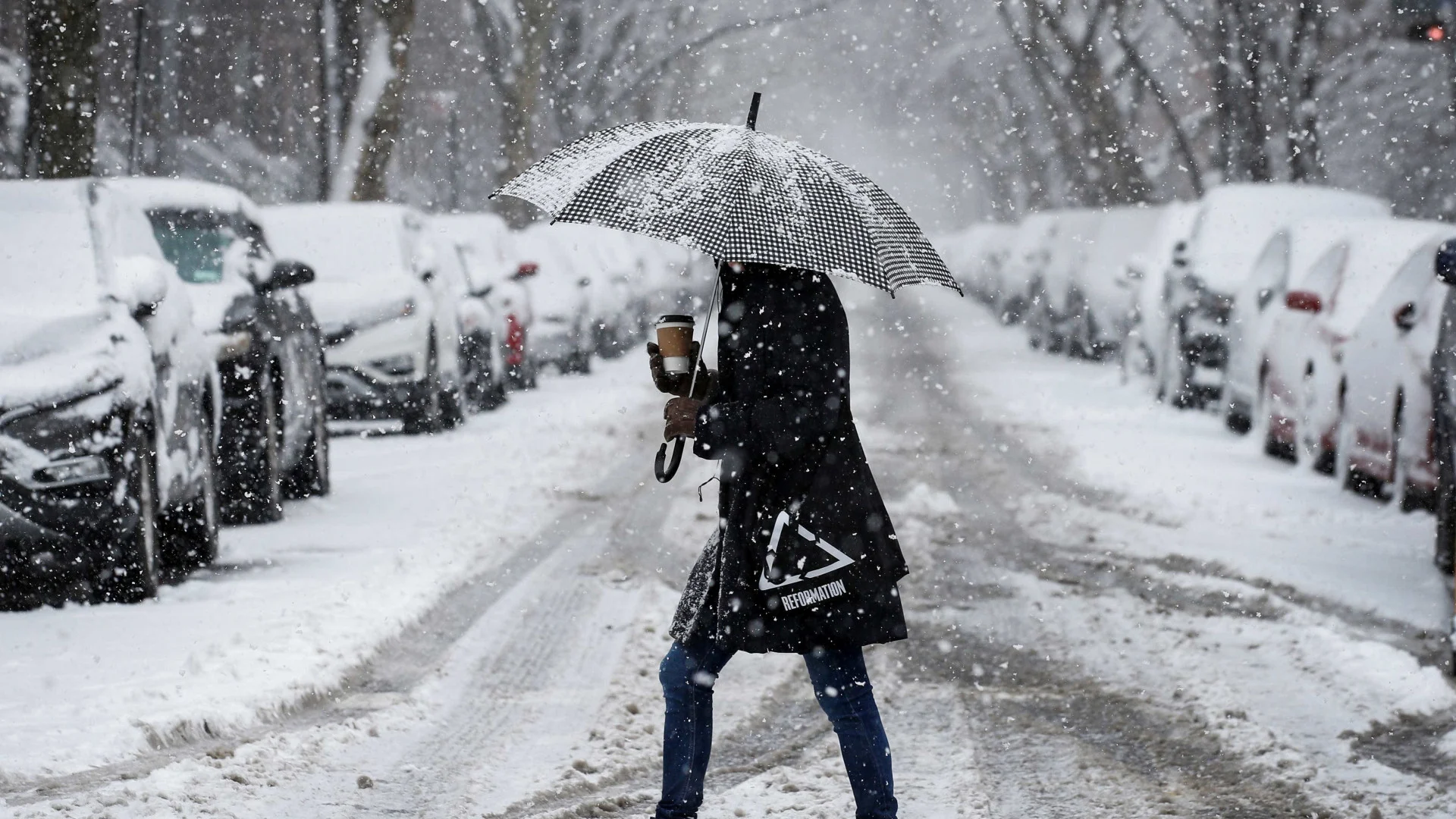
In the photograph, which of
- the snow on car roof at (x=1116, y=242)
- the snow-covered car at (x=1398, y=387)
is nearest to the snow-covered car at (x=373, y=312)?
the snow-covered car at (x=1398, y=387)

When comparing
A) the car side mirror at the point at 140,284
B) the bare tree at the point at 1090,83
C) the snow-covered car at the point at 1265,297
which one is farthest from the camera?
the bare tree at the point at 1090,83

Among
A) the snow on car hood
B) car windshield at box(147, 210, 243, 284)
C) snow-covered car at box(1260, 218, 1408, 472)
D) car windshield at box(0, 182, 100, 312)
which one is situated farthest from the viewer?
snow-covered car at box(1260, 218, 1408, 472)

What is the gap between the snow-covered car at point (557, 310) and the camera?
67.0ft

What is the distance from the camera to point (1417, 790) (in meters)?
5.29

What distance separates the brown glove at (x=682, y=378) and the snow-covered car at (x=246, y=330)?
5.33 metres

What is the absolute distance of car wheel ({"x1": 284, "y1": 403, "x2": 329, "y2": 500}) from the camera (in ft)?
35.6

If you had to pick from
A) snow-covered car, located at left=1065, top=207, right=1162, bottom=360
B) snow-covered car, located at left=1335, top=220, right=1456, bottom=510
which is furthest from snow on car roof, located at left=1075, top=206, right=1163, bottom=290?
snow-covered car, located at left=1335, top=220, right=1456, bottom=510

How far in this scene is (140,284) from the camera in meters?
7.68

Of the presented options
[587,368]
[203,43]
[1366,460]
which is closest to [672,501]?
[1366,460]

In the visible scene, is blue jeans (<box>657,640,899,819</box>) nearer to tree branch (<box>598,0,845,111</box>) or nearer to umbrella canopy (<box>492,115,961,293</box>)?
umbrella canopy (<box>492,115,961,293</box>)

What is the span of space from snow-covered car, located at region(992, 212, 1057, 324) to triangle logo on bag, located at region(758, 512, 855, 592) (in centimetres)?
2475

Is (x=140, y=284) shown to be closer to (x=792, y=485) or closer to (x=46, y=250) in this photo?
(x=46, y=250)

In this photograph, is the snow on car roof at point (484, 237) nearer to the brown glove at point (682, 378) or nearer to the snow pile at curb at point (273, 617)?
the snow pile at curb at point (273, 617)

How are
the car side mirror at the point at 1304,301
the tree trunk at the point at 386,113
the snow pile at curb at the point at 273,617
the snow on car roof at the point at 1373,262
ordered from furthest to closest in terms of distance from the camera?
the tree trunk at the point at 386,113, the car side mirror at the point at 1304,301, the snow on car roof at the point at 1373,262, the snow pile at curb at the point at 273,617
